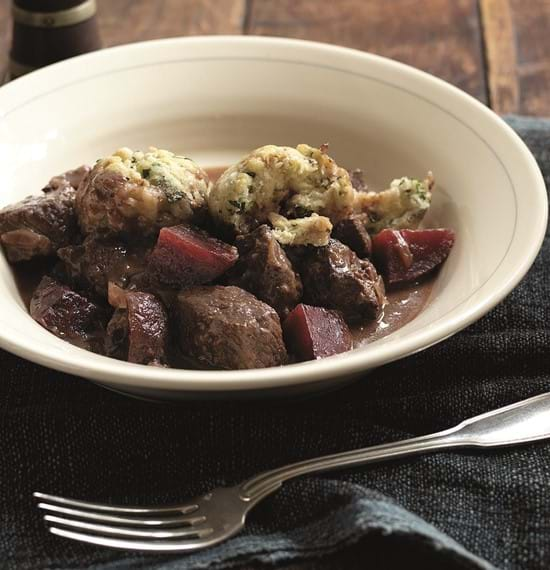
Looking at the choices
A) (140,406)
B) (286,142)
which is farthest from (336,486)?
(286,142)

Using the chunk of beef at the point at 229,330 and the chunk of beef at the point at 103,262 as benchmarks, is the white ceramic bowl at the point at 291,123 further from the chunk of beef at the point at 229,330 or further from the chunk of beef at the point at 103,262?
the chunk of beef at the point at 229,330

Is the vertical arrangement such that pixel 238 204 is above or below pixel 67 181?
above

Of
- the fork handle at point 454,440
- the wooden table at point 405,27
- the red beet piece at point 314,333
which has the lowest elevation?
the fork handle at point 454,440

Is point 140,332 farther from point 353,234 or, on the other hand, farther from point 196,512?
point 353,234

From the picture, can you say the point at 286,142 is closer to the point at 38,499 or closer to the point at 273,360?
the point at 273,360

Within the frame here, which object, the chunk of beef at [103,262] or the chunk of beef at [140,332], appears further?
the chunk of beef at [103,262]

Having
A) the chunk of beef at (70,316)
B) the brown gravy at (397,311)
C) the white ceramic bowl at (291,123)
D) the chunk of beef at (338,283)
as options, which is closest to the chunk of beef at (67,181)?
the white ceramic bowl at (291,123)

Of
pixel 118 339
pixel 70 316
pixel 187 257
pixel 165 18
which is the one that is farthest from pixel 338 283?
pixel 165 18
